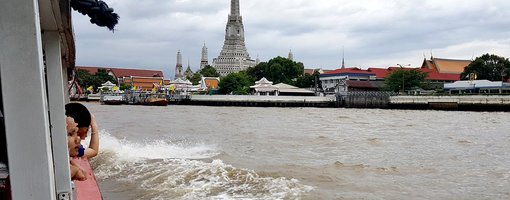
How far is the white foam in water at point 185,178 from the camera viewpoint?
621 cm

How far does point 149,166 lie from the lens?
326 inches

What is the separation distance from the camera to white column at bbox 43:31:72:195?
221 centimetres

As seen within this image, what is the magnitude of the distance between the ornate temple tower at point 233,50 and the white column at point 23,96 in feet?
313

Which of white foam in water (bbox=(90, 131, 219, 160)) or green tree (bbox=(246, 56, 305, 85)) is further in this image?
green tree (bbox=(246, 56, 305, 85))

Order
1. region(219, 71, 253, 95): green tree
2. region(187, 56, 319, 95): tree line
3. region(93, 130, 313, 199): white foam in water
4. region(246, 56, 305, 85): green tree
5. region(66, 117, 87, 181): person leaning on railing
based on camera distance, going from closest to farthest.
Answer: region(66, 117, 87, 181): person leaning on railing
region(93, 130, 313, 199): white foam in water
region(219, 71, 253, 95): green tree
region(187, 56, 319, 95): tree line
region(246, 56, 305, 85): green tree

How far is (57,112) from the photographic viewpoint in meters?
2.26

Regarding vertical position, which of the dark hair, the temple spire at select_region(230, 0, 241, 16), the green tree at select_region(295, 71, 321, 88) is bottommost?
the green tree at select_region(295, 71, 321, 88)

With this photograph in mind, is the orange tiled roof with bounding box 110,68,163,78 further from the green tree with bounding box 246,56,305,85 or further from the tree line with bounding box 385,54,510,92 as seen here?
the tree line with bounding box 385,54,510,92

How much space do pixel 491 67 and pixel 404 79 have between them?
1053cm

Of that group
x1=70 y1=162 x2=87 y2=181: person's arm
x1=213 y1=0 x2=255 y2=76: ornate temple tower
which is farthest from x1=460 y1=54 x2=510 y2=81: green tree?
→ x1=70 y1=162 x2=87 y2=181: person's arm

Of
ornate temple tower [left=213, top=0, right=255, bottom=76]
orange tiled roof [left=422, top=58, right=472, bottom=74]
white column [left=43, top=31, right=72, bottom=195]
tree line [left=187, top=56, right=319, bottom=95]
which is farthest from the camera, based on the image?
ornate temple tower [left=213, top=0, right=255, bottom=76]

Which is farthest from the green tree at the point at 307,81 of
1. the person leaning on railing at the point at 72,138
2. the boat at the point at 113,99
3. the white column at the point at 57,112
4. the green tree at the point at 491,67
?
the white column at the point at 57,112

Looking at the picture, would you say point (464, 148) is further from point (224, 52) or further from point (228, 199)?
point (224, 52)

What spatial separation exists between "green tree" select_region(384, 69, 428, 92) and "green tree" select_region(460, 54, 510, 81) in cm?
654
